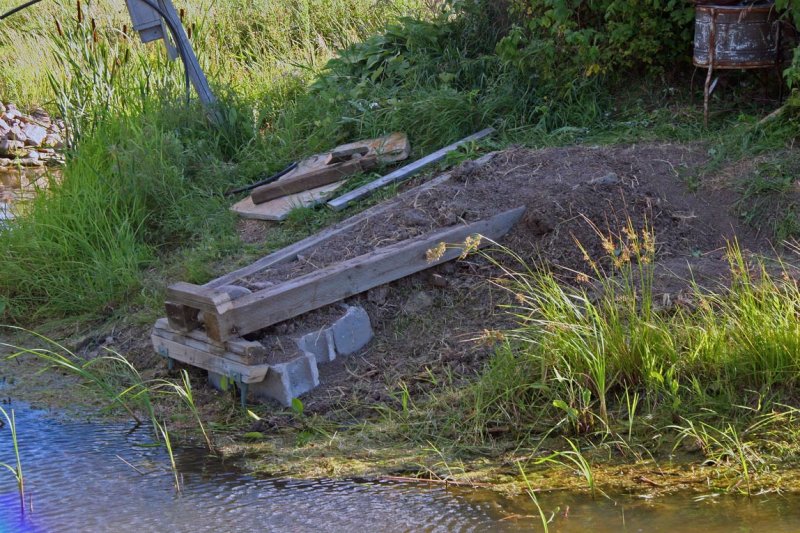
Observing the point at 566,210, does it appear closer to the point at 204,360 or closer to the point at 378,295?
the point at 378,295

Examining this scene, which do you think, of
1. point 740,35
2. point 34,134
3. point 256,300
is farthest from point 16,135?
point 740,35

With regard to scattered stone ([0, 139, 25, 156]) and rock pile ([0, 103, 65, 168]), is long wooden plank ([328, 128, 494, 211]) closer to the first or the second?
rock pile ([0, 103, 65, 168])

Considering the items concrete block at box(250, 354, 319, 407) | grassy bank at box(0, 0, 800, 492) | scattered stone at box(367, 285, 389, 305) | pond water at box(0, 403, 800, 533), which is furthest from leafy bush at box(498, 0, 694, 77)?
pond water at box(0, 403, 800, 533)

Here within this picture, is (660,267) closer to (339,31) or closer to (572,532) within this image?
(572,532)

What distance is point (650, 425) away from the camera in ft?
12.6

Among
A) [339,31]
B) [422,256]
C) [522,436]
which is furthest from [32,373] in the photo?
[339,31]

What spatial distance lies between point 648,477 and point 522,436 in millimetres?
561

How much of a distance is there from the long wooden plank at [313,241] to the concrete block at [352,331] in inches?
27.4

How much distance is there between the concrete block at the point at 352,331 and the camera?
4.79 meters

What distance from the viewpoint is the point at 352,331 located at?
4.86 meters

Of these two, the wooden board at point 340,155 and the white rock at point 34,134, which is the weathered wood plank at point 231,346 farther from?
the white rock at point 34,134

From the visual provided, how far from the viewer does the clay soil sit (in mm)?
4660

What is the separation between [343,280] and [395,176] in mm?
2030

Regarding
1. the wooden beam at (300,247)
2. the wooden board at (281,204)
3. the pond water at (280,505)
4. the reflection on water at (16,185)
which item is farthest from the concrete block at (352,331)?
the reflection on water at (16,185)
